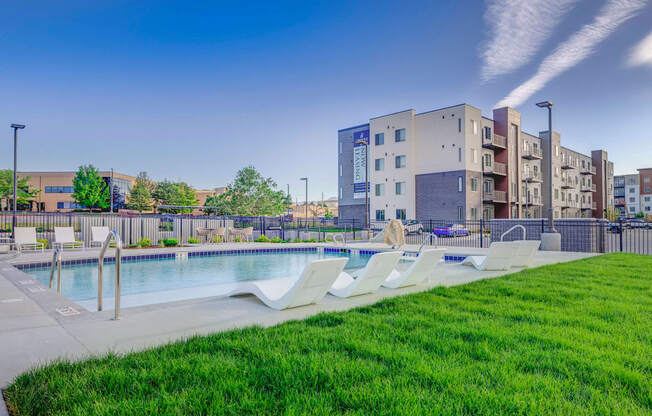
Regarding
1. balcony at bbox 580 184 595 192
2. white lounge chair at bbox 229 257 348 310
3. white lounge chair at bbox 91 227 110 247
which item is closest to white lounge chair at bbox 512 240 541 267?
white lounge chair at bbox 229 257 348 310

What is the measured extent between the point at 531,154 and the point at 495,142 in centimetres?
737

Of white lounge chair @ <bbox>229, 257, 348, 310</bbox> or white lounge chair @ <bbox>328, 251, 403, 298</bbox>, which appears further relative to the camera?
white lounge chair @ <bbox>328, 251, 403, 298</bbox>

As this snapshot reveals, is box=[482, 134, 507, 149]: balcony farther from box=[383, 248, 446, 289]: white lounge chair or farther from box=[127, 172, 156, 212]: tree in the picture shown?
box=[127, 172, 156, 212]: tree

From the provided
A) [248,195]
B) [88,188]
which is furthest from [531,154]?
[88,188]

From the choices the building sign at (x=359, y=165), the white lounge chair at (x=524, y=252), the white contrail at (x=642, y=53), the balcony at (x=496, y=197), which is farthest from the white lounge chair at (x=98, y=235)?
the balcony at (x=496, y=197)

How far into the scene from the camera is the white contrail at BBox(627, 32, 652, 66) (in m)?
15.9

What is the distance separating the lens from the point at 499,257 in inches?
320

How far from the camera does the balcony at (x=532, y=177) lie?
35.8m

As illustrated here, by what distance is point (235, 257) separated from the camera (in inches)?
546

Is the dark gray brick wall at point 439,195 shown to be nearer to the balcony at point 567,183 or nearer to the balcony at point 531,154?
the balcony at point 531,154

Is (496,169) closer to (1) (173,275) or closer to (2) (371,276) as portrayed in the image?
(1) (173,275)

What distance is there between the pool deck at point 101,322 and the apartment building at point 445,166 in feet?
86.6

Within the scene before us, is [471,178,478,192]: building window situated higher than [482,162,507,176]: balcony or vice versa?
[482,162,507,176]: balcony

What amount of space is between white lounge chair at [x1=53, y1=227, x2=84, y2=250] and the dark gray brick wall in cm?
2597
